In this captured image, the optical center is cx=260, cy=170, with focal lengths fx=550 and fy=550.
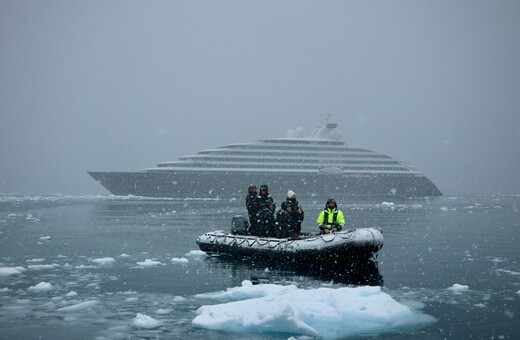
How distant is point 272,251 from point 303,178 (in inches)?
2493

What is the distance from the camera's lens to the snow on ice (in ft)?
26.6

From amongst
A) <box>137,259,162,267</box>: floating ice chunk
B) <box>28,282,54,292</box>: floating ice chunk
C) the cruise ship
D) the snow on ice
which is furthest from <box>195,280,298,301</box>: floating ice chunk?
the cruise ship

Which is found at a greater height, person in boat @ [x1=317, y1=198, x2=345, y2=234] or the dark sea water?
person in boat @ [x1=317, y1=198, x2=345, y2=234]

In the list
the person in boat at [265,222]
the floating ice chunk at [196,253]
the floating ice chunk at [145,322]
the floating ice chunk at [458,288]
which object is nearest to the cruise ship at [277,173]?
the floating ice chunk at [196,253]

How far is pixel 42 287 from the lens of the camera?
11.4 m

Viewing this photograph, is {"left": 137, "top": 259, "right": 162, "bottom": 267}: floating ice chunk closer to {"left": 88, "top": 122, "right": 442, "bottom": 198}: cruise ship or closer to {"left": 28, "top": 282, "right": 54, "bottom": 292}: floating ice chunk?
{"left": 28, "top": 282, "right": 54, "bottom": 292}: floating ice chunk

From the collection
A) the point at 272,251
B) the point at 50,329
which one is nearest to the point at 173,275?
the point at 272,251

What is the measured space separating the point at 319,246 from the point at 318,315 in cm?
542

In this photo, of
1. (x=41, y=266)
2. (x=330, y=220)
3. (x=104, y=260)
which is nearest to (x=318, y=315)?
(x=330, y=220)

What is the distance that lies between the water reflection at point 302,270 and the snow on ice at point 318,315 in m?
3.08

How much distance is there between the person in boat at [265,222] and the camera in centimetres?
1519

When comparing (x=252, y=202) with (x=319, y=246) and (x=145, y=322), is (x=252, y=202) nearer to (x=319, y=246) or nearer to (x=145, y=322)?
(x=319, y=246)

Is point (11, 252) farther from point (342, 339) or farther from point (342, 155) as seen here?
point (342, 155)

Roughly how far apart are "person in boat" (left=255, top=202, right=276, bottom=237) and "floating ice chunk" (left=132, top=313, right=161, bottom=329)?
21.9 feet
